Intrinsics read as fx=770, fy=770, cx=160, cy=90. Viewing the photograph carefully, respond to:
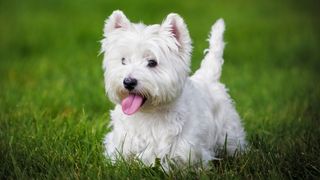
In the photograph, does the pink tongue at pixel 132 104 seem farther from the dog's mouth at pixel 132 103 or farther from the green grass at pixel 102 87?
the green grass at pixel 102 87

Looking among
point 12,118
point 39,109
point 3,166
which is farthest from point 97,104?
point 3,166

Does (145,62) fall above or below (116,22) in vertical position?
below

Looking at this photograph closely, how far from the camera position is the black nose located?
18.8 feet

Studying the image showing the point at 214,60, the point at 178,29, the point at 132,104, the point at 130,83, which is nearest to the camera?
the point at 130,83

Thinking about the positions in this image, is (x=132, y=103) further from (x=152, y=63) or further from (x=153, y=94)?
(x=152, y=63)

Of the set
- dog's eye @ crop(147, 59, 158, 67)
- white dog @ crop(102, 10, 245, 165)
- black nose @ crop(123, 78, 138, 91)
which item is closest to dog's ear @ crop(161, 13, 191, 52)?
white dog @ crop(102, 10, 245, 165)

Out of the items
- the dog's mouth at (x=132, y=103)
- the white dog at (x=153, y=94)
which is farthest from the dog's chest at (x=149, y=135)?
the dog's mouth at (x=132, y=103)

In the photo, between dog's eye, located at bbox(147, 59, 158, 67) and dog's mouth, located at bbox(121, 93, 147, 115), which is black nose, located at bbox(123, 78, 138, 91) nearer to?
dog's mouth, located at bbox(121, 93, 147, 115)

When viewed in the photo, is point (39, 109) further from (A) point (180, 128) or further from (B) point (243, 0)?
(B) point (243, 0)

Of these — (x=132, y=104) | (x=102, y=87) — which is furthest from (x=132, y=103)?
(x=102, y=87)

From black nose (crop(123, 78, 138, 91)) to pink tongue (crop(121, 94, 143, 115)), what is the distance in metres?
0.14

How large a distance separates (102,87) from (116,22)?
377 cm

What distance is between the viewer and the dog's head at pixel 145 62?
5.78 meters

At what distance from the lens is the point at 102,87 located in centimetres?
986
